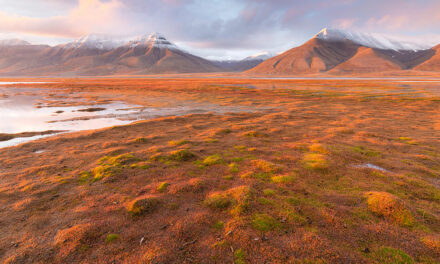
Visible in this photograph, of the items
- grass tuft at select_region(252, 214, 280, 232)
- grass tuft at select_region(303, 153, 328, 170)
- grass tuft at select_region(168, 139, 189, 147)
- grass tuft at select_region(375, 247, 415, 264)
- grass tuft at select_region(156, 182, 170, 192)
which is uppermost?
grass tuft at select_region(168, 139, 189, 147)

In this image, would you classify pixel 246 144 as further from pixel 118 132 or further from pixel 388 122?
pixel 388 122

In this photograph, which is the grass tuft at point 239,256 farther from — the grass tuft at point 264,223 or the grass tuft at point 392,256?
the grass tuft at point 392,256

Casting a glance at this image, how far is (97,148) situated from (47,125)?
14.2 meters

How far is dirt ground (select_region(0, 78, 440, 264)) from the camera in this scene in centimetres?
652

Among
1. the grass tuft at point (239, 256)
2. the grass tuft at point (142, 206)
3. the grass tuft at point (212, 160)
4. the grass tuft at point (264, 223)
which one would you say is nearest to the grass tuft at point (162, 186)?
the grass tuft at point (142, 206)

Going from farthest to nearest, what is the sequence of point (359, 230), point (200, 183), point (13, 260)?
point (200, 183), point (359, 230), point (13, 260)

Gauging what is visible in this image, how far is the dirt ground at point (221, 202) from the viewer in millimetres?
6520

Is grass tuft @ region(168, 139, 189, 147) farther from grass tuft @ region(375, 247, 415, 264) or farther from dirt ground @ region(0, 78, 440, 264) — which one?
grass tuft @ region(375, 247, 415, 264)

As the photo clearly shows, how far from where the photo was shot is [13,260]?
20.9 ft

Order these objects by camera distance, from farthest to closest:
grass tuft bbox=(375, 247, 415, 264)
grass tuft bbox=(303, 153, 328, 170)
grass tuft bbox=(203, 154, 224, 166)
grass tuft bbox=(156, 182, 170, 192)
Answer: grass tuft bbox=(203, 154, 224, 166) < grass tuft bbox=(303, 153, 328, 170) < grass tuft bbox=(156, 182, 170, 192) < grass tuft bbox=(375, 247, 415, 264)

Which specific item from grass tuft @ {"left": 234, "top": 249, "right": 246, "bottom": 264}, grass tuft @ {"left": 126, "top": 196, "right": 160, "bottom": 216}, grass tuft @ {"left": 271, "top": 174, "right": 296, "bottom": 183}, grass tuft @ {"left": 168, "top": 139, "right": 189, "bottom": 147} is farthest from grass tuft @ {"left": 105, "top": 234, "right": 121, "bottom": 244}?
grass tuft @ {"left": 168, "top": 139, "right": 189, "bottom": 147}

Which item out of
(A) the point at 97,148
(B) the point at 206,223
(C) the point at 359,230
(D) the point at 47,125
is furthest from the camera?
(D) the point at 47,125

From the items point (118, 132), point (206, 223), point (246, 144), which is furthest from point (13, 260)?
point (118, 132)

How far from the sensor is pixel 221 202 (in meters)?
8.88
